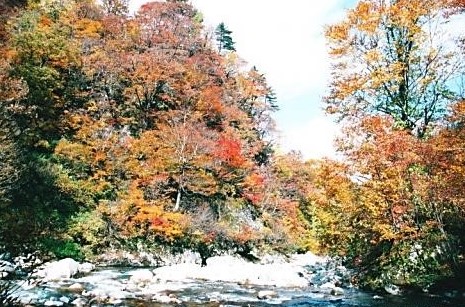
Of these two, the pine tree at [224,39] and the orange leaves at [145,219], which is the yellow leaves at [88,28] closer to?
the orange leaves at [145,219]

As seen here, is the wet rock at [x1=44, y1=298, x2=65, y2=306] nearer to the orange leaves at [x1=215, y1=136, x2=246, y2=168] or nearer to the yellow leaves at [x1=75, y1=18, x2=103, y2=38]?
the orange leaves at [x1=215, y1=136, x2=246, y2=168]

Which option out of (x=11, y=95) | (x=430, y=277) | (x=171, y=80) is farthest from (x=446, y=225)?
(x=171, y=80)

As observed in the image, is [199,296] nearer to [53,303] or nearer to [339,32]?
[53,303]

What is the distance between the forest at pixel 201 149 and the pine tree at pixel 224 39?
10.1 m

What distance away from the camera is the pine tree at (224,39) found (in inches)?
2650

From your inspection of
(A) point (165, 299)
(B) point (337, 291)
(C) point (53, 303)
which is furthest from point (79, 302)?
(B) point (337, 291)

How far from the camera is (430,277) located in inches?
552

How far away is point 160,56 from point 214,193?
13379mm

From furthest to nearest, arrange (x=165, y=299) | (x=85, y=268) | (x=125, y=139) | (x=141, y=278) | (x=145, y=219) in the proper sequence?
(x=125, y=139)
(x=145, y=219)
(x=85, y=268)
(x=141, y=278)
(x=165, y=299)

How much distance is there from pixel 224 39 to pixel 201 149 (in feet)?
126

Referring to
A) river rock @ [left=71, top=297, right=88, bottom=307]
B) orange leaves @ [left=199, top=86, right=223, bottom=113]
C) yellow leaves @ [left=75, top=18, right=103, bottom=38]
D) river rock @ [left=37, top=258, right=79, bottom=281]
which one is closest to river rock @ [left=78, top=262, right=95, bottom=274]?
river rock @ [left=37, top=258, right=79, bottom=281]

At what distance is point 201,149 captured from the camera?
33438 millimetres

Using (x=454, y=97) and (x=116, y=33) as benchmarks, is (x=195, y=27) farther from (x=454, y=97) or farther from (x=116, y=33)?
(x=454, y=97)

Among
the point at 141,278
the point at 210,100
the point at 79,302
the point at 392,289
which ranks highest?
the point at 210,100
